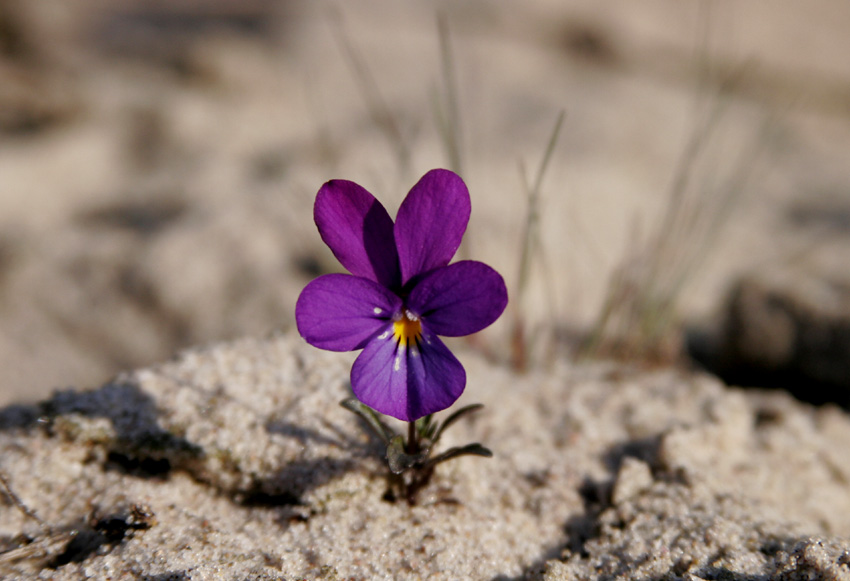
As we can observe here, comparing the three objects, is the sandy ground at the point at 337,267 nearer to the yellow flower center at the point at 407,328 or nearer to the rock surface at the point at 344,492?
the rock surface at the point at 344,492

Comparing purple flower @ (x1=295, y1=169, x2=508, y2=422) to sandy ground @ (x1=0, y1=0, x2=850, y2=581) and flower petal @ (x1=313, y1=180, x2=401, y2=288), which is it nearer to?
flower petal @ (x1=313, y1=180, x2=401, y2=288)

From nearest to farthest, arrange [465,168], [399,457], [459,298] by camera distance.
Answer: [459,298]
[399,457]
[465,168]

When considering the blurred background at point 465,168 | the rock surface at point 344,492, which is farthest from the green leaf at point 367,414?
the blurred background at point 465,168

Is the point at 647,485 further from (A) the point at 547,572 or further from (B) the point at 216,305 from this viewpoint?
(B) the point at 216,305

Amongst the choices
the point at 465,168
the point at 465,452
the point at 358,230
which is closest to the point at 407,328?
the point at 358,230

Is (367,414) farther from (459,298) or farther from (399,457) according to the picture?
(459,298)

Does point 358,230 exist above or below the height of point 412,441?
above

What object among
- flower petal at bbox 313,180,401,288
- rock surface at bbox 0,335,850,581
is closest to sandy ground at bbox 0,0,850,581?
rock surface at bbox 0,335,850,581

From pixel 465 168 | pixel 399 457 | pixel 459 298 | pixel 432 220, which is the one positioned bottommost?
pixel 399 457
